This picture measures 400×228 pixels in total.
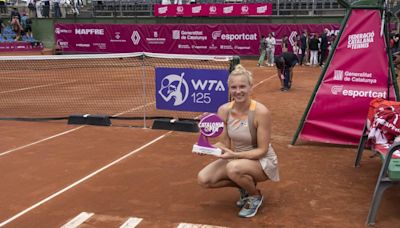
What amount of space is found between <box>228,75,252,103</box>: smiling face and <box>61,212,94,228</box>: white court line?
2.16m

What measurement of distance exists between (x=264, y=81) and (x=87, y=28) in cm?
1965

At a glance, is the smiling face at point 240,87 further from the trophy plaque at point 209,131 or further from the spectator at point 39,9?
the spectator at point 39,9

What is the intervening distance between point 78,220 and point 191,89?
4806mm

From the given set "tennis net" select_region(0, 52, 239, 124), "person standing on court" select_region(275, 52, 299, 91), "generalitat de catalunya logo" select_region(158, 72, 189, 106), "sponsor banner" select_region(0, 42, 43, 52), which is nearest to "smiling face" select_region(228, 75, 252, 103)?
"tennis net" select_region(0, 52, 239, 124)

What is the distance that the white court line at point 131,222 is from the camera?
479 centimetres

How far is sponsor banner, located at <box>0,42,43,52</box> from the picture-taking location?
30.8 meters

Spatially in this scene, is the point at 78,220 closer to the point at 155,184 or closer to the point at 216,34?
the point at 155,184

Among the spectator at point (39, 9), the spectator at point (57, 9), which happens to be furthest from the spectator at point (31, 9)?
the spectator at point (57, 9)

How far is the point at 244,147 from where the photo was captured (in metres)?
4.89

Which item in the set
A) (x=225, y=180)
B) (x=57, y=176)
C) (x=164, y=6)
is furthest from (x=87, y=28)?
(x=225, y=180)

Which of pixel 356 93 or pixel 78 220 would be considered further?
pixel 356 93

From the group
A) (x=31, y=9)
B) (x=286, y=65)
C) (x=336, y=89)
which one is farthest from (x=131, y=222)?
(x=31, y=9)

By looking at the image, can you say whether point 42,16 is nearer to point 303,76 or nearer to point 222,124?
point 303,76

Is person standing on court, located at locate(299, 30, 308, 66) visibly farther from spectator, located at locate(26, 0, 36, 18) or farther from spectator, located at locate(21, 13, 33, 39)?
spectator, located at locate(26, 0, 36, 18)
